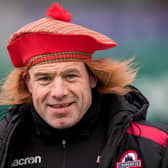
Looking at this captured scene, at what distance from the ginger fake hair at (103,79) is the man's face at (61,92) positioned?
0.45 ft

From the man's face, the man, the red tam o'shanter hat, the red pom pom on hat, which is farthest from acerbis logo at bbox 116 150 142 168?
the red pom pom on hat

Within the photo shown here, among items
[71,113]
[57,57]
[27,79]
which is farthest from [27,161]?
[57,57]

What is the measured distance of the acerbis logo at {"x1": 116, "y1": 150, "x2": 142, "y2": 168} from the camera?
1.78 meters

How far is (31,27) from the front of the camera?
1.80m

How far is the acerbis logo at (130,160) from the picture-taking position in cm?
178

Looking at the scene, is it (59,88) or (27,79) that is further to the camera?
(27,79)

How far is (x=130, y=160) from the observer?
179cm

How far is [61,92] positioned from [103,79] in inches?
14.3

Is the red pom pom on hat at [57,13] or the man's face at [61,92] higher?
the red pom pom on hat at [57,13]

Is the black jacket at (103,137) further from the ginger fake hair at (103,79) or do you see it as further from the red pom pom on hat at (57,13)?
the red pom pom on hat at (57,13)

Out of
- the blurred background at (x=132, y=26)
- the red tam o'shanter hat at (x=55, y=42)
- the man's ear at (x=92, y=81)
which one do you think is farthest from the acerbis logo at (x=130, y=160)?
the blurred background at (x=132, y=26)

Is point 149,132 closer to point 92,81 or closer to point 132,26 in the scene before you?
point 92,81

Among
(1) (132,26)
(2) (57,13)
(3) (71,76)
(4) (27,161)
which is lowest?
(4) (27,161)

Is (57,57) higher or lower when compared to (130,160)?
higher
